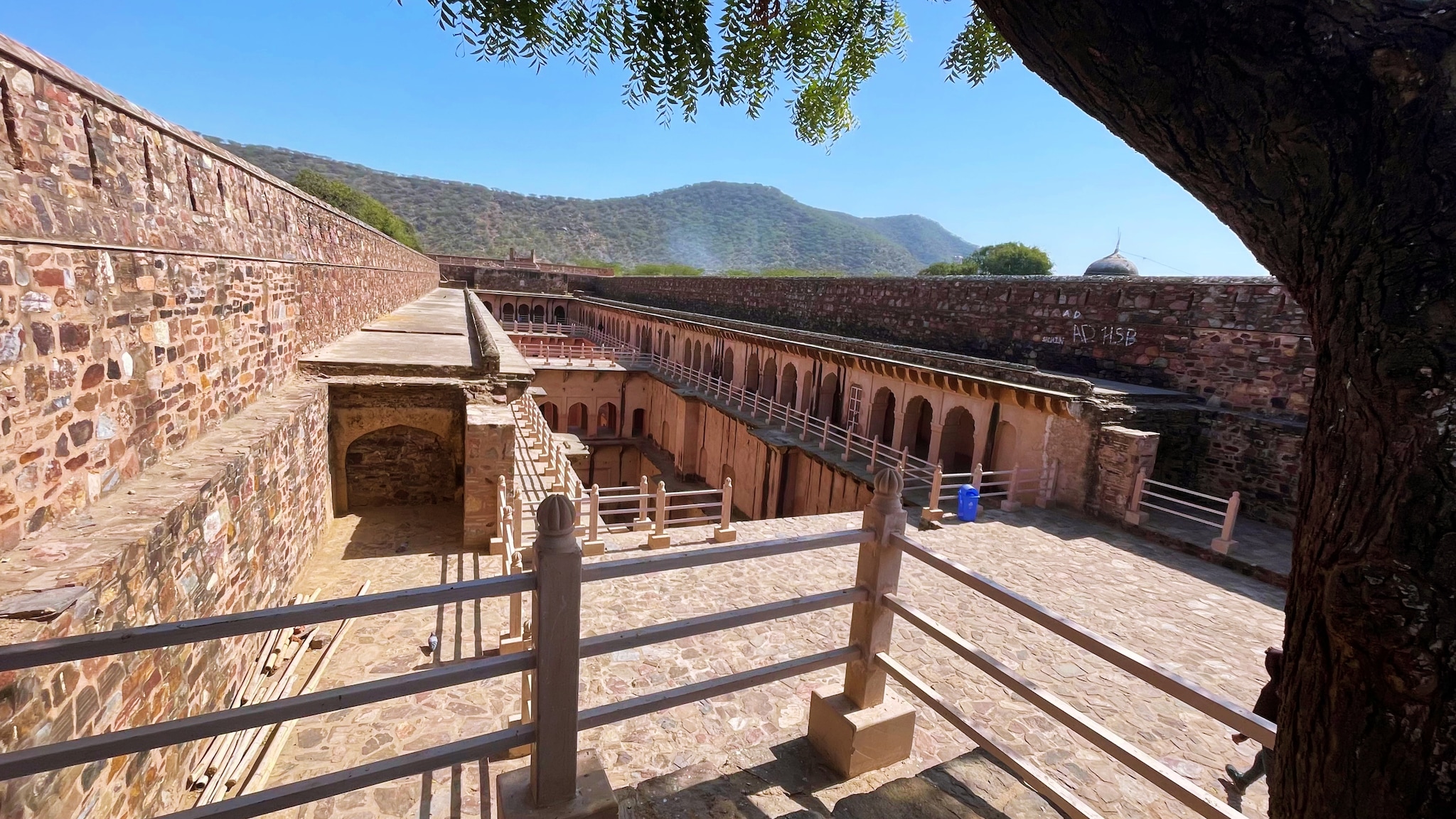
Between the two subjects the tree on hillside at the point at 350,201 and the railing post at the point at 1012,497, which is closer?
the railing post at the point at 1012,497

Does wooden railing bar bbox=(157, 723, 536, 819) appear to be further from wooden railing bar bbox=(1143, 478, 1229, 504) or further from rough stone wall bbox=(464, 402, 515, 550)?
wooden railing bar bbox=(1143, 478, 1229, 504)

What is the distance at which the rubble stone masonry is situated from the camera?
3.11 meters

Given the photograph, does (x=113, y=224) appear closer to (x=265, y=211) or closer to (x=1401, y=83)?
(x=265, y=211)

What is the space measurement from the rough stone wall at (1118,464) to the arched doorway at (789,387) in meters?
10.2

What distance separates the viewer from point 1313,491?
58.6 inches

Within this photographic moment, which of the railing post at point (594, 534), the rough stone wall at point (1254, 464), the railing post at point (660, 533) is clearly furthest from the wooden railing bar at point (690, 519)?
the rough stone wall at point (1254, 464)

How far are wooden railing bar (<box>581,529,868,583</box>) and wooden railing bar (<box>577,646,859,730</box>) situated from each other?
427 millimetres

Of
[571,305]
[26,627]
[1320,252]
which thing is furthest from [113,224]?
[571,305]

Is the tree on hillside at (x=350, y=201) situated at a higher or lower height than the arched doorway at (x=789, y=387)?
higher

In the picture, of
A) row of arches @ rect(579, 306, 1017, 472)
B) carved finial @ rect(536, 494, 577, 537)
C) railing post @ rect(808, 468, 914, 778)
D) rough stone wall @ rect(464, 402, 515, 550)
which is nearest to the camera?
carved finial @ rect(536, 494, 577, 537)

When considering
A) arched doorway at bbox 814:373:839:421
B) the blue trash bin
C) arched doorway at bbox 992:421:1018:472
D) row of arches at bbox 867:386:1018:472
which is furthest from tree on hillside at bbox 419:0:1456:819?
arched doorway at bbox 814:373:839:421

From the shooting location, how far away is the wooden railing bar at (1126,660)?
1.84 metres

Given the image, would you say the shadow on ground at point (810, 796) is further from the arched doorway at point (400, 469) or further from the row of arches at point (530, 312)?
the row of arches at point (530, 312)

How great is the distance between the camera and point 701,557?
2.35 m
